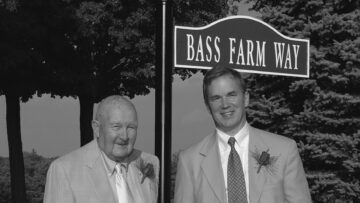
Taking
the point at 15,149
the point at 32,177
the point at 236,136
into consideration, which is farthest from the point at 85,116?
the point at 236,136

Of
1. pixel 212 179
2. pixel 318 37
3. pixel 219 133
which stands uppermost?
pixel 318 37

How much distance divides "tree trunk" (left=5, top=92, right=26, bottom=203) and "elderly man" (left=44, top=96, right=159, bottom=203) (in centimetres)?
2161

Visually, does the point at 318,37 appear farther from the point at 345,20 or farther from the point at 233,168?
the point at 233,168

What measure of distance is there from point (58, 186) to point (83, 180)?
161mm

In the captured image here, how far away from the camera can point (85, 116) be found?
27703 mm

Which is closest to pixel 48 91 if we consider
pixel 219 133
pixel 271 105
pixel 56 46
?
pixel 56 46

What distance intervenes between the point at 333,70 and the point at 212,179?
12399 mm

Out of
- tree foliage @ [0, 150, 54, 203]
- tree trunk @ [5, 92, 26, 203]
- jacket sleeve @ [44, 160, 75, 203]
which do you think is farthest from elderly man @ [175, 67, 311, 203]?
tree foliage @ [0, 150, 54, 203]

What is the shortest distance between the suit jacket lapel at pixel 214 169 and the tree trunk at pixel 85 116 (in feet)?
75.2

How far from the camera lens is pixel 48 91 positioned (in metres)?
27.0

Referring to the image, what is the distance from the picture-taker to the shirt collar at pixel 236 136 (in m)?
4.59

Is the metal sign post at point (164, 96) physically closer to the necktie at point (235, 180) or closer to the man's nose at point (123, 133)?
the necktie at point (235, 180)

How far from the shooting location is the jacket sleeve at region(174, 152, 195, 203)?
4598 mm

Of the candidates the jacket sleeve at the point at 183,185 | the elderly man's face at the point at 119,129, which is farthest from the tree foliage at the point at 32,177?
the elderly man's face at the point at 119,129
